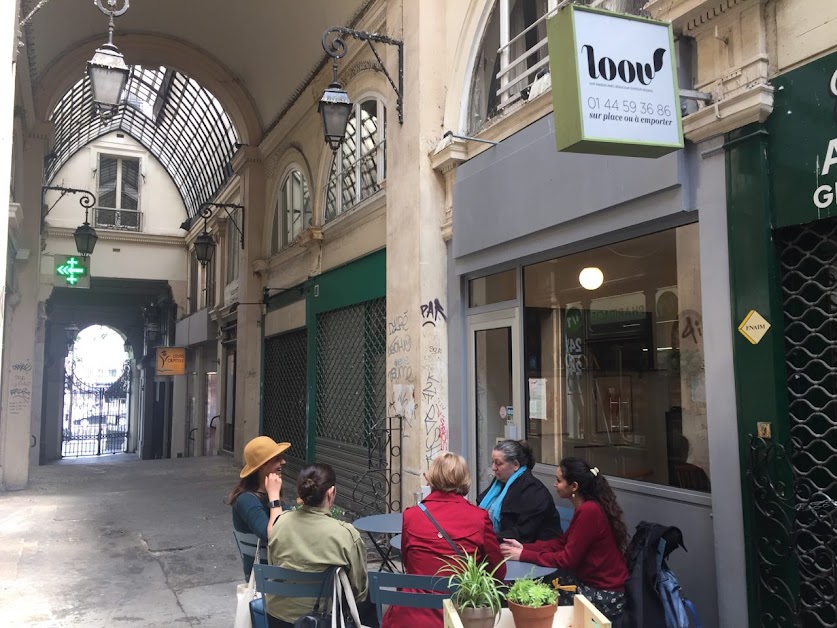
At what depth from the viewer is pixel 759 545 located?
12.5 feet

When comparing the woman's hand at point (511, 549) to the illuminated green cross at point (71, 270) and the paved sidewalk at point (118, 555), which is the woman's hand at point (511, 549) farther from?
the illuminated green cross at point (71, 270)

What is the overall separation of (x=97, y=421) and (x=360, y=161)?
1310 inches

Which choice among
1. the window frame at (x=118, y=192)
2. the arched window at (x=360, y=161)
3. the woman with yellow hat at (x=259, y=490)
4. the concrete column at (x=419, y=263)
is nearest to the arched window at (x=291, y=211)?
the arched window at (x=360, y=161)

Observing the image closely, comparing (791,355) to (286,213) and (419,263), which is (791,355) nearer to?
(419,263)

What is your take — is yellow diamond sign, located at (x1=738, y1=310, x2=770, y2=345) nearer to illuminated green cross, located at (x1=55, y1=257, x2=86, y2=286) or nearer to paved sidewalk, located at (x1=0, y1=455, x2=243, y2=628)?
paved sidewalk, located at (x1=0, y1=455, x2=243, y2=628)

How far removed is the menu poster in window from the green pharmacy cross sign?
11.4m

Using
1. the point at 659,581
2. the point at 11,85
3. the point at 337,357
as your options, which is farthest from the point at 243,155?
the point at 659,581

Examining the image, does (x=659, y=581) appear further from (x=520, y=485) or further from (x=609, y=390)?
(x=609, y=390)

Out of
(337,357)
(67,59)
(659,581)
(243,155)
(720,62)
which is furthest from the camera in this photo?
(243,155)

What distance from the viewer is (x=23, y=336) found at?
40.1 feet

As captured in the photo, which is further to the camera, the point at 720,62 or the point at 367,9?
the point at 367,9

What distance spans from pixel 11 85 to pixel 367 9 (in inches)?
185

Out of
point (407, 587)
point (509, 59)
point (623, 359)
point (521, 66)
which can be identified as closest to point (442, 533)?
point (407, 587)

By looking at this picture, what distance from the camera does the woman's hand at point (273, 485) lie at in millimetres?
3811
